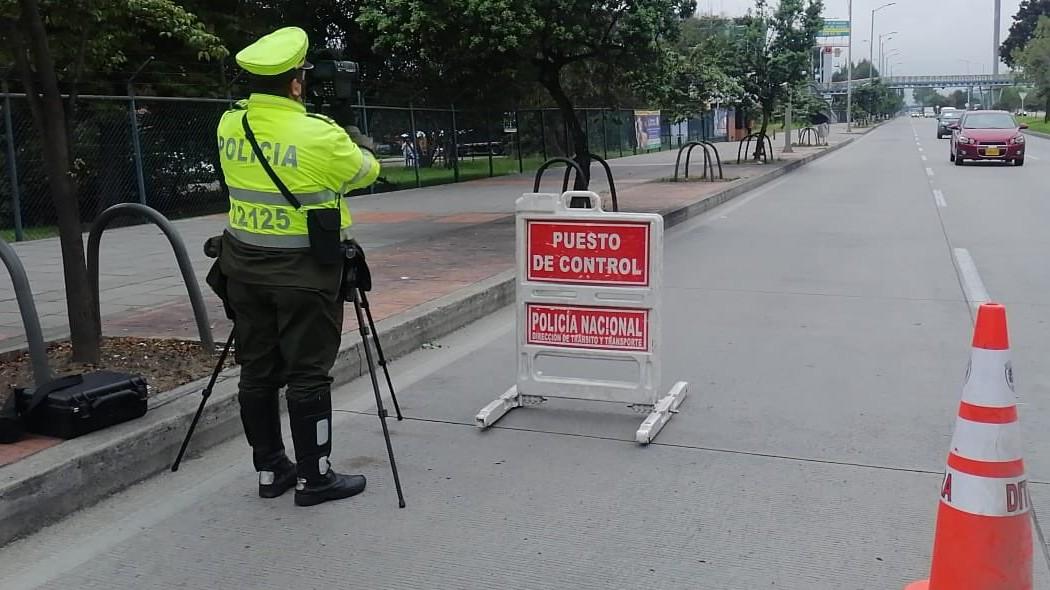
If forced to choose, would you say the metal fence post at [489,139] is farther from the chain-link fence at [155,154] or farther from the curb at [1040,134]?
the curb at [1040,134]

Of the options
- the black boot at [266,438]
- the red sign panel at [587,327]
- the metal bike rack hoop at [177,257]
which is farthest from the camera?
the metal bike rack hoop at [177,257]

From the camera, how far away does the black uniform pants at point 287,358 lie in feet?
13.6

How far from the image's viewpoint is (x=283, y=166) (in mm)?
4004

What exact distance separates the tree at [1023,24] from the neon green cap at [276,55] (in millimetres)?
119468

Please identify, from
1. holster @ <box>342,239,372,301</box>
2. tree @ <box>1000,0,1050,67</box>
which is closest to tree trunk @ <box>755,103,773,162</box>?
holster @ <box>342,239,372,301</box>

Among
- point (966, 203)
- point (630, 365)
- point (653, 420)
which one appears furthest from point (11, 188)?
point (966, 203)

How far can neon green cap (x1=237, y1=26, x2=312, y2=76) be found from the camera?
158 inches

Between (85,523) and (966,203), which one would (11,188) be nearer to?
(85,523)

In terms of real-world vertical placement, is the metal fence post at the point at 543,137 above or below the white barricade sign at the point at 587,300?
above

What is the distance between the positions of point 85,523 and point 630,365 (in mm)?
3503

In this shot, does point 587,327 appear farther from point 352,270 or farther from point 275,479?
point 275,479

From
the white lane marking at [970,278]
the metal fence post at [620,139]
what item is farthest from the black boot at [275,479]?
the metal fence post at [620,139]

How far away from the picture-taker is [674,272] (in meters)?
10.4

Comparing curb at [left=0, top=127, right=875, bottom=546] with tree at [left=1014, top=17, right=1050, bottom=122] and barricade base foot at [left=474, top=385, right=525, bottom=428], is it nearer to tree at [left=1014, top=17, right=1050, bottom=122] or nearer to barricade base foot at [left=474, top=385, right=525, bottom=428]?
barricade base foot at [left=474, top=385, right=525, bottom=428]
